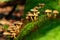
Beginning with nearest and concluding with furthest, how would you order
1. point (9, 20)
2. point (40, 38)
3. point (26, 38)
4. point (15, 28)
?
1. point (40, 38)
2. point (26, 38)
3. point (15, 28)
4. point (9, 20)

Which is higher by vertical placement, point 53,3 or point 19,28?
point 53,3

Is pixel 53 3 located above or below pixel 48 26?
above

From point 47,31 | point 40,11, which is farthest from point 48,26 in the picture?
point 40,11

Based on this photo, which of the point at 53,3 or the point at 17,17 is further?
the point at 17,17

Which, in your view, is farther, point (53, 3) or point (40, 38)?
point (53, 3)

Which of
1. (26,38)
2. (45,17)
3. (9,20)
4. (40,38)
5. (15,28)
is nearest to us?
(40,38)

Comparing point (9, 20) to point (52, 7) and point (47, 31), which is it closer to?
point (52, 7)

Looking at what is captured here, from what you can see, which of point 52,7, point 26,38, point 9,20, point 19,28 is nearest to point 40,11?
point 52,7

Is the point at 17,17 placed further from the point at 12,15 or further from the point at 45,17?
the point at 45,17

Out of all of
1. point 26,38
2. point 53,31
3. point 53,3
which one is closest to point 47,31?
point 53,31
